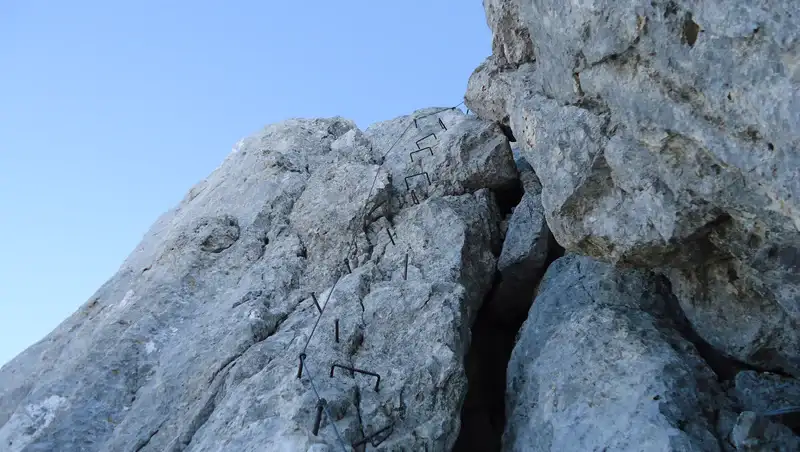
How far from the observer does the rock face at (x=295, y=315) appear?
8773 mm

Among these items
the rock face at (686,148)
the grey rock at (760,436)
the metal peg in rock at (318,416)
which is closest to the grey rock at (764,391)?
the rock face at (686,148)

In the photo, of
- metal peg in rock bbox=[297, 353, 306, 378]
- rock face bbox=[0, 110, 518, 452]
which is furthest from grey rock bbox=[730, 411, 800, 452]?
metal peg in rock bbox=[297, 353, 306, 378]

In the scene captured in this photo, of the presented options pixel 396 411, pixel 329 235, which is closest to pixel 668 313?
pixel 396 411

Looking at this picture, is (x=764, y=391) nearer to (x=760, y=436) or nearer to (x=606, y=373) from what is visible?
(x=760, y=436)

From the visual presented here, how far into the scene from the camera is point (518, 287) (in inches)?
478

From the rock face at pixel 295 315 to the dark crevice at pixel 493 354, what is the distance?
665mm

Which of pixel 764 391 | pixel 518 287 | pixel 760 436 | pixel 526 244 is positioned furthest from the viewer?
pixel 518 287

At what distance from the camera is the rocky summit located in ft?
24.9

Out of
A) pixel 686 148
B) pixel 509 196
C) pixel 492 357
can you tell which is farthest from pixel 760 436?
pixel 509 196

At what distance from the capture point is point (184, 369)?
35.2 feet

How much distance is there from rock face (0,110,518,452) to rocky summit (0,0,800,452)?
0.04 meters

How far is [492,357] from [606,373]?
12.8ft

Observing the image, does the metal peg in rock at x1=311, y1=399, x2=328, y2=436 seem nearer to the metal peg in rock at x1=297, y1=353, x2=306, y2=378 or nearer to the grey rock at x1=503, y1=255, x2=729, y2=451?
the metal peg in rock at x1=297, y1=353, x2=306, y2=378

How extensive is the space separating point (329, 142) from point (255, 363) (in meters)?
7.94
